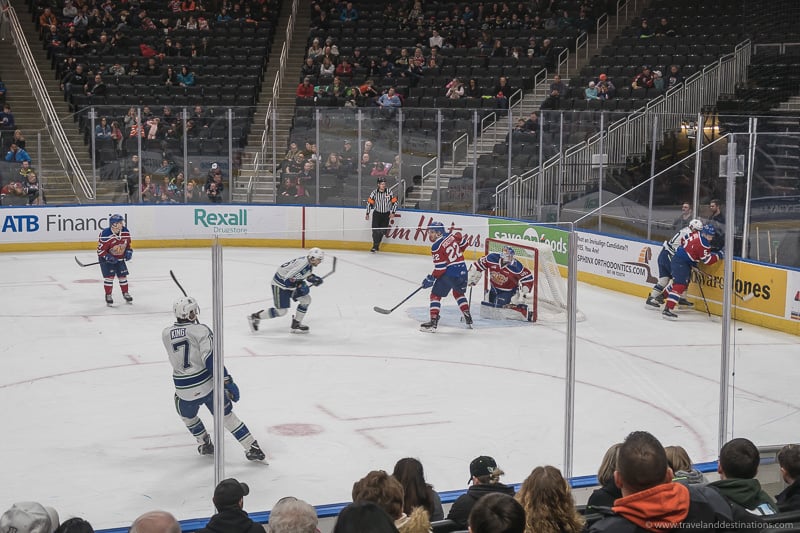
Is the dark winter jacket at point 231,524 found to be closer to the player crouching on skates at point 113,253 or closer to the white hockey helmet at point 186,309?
the white hockey helmet at point 186,309

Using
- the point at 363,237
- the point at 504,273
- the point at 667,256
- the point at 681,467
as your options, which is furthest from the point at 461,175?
the point at 681,467

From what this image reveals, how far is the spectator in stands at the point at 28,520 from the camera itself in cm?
372

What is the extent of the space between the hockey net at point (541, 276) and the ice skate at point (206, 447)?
2792 millimetres

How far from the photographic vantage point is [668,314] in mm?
10555

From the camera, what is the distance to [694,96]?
771 inches

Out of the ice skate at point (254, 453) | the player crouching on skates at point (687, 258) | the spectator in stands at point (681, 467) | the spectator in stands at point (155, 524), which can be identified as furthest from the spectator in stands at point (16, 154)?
the spectator in stands at point (155, 524)

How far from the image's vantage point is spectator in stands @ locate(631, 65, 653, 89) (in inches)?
794

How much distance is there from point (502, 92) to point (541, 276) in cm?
1098

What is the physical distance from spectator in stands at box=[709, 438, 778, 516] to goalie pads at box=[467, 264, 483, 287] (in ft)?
20.8

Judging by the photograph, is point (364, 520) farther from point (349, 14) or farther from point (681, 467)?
point (349, 14)

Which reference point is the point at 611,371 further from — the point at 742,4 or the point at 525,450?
the point at 742,4

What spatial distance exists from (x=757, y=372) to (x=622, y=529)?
4.15m

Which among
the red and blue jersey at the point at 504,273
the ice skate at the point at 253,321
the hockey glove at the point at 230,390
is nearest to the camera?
the hockey glove at the point at 230,390

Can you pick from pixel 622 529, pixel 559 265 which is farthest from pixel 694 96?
pixel 622 529
